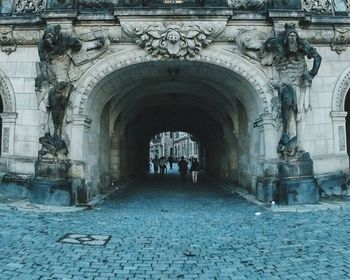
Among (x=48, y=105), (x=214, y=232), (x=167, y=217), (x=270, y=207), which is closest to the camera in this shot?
(x=214, y=232)

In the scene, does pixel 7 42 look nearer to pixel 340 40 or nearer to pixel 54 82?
pixel 54 82

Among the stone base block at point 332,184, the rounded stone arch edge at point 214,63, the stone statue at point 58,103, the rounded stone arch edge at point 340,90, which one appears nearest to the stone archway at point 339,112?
the rounded stone arch edge at point 340,90

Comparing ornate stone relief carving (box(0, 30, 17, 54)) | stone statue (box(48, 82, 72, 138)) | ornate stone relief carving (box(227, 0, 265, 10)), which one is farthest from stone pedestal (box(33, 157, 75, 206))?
ornate stone relief carving (box(227, 0, 265, 10))

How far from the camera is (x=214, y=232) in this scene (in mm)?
6871

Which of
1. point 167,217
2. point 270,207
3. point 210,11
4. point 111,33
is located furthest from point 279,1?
point 167,217

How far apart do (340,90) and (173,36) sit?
526 centimetres

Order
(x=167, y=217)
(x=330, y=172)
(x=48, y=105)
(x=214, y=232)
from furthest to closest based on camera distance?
(x=330, y=172) < (x=48, y=105) < (x=167, y=217) < (x=214, y=232)

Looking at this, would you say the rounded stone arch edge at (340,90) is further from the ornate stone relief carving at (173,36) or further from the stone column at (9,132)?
the stone column at (9,132)

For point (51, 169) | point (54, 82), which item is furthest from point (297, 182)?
point (54, 82)

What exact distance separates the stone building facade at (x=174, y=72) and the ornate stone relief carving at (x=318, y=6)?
3 centimetres

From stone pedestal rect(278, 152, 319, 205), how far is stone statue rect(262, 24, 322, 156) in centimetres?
31

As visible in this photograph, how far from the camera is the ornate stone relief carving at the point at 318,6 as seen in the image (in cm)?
1148

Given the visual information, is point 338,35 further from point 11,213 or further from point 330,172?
point 11,213

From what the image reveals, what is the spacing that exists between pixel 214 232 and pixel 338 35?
7636mm
